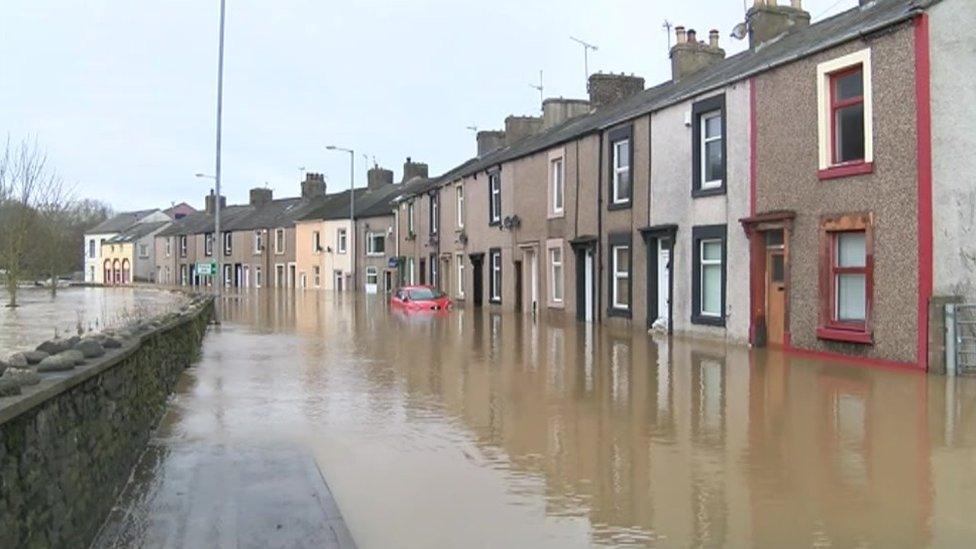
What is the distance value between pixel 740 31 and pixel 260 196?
205 ft

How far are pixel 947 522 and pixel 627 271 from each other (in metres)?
17.5

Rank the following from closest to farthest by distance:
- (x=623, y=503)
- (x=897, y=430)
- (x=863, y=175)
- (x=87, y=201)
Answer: (x=623, y=503), (x=897, y=430), (x=863, y=175), (x=87, y=201)

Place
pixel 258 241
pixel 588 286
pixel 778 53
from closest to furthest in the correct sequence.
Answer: pixel 778 53 < pixel 588 286 < pixel 258 241

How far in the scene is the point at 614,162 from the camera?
24047 millimetres

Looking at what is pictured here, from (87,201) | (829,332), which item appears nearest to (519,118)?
(829,332)

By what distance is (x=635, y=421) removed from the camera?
31.4 feet

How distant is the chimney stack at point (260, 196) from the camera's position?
80062mm

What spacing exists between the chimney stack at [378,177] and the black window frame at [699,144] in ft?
155

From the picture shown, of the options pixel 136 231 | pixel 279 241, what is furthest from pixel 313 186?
pixel 136 231

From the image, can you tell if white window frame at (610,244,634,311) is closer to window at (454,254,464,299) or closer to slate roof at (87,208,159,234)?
window at (454,254,464,299)

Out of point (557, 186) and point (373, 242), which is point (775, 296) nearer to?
point (557, 186)

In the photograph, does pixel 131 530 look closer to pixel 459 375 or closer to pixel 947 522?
pixel 947 522

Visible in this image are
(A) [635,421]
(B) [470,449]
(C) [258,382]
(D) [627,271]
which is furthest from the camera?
(D) [627,271]

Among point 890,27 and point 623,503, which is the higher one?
point 890,27
